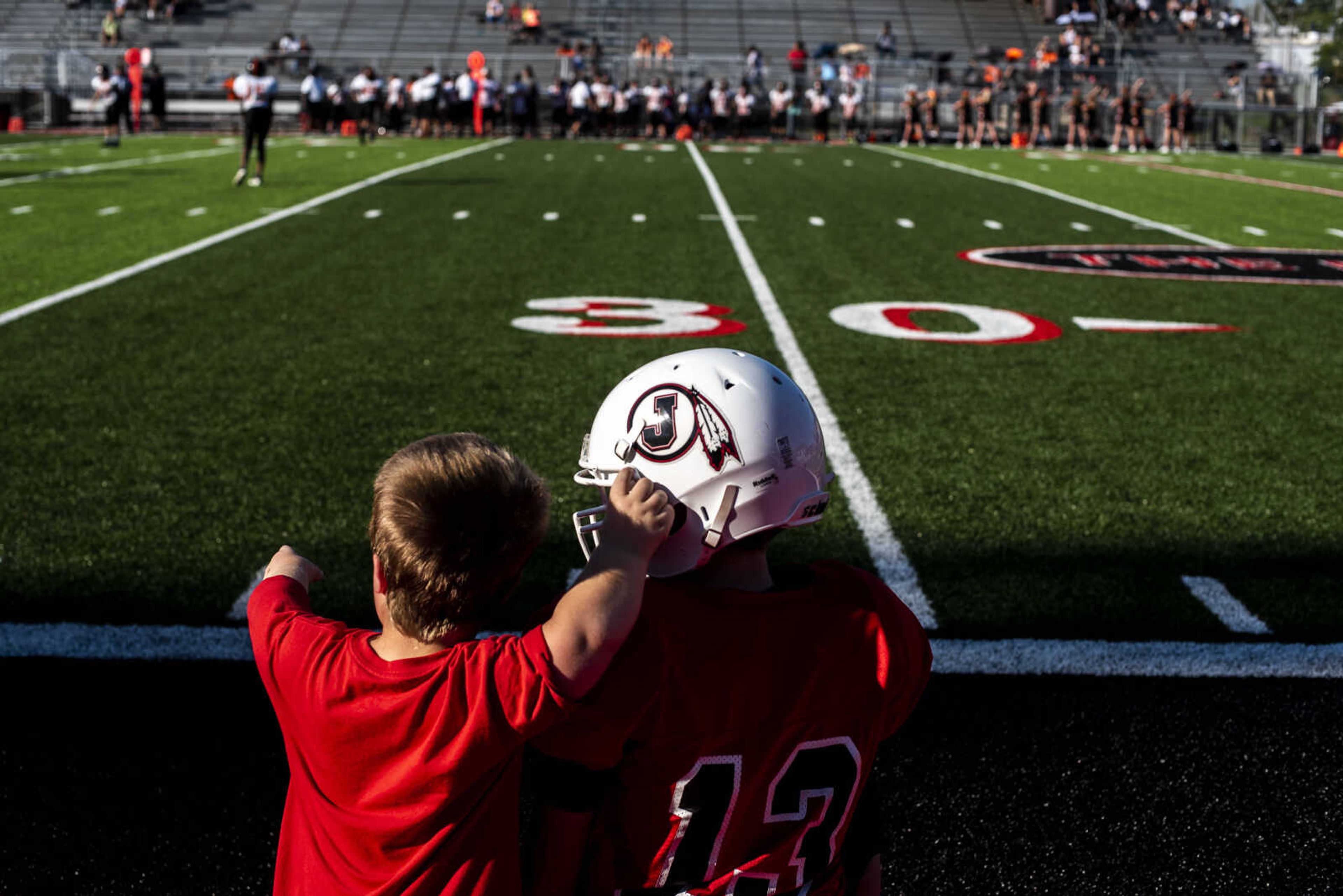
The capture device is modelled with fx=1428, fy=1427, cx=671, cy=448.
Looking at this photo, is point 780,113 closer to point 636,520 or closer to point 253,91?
point 253,91

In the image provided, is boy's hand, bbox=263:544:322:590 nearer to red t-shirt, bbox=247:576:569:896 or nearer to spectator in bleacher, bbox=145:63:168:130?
red t-shirt, bbox=247:576:569:896

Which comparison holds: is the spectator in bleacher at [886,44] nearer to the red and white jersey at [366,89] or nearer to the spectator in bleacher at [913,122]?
the spectator in bleacher at [913,122]

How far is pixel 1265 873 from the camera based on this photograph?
106 inches

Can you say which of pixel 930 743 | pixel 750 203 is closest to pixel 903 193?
pixel 750 203

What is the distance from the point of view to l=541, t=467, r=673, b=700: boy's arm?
1.63 meters

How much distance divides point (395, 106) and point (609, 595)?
38.4 m

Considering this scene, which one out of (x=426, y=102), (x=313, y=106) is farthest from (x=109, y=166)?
(x=313, y=106)

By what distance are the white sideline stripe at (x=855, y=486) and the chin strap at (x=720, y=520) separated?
1312mm

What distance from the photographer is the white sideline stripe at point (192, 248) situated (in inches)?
350

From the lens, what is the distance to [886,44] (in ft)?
156

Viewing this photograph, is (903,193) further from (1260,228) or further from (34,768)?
(34,768)

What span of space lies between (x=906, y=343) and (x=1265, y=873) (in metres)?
5.41

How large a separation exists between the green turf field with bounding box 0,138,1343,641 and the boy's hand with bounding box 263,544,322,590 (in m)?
1.88

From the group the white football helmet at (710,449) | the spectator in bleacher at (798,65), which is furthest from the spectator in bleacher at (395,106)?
the white football helmet at (710,449)
